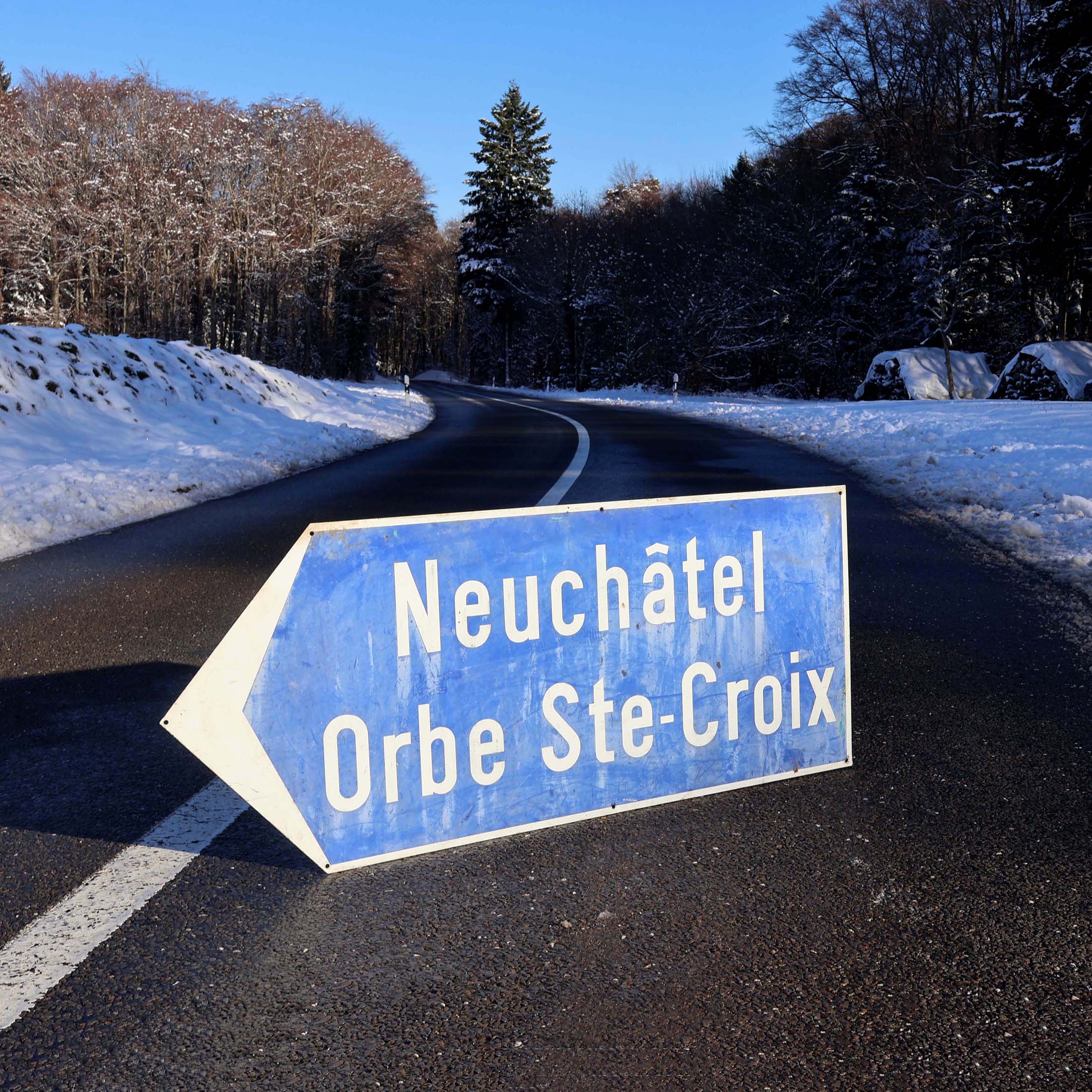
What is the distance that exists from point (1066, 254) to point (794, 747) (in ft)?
109

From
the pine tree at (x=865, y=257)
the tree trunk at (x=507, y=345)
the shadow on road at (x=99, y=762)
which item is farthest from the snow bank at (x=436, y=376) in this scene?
the shadow on road at (x=99, y=762)

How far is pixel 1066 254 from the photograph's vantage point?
31422mm

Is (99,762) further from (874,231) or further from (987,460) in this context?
(874,231)

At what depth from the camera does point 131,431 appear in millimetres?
14086

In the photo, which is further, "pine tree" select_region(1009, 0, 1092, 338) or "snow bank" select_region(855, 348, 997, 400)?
"snow bank" select_region(855, 348, 997, 400)

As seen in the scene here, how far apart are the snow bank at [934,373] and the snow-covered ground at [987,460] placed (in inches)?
305

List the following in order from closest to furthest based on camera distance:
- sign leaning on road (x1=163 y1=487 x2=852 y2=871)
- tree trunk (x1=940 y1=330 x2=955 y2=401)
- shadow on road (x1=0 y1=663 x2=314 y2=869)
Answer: sign leaning on road (x1=163 y1=487 x2=852 y2=871), shadow on road (x1=0 y1=663 x2=314 y2=869), tree trunk (x1=940 y1=330 x2=955 y2=401)

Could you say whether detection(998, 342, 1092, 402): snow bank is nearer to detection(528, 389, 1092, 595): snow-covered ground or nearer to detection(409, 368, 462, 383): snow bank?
detection(528, 389, 1092, 595): snow-covered ground

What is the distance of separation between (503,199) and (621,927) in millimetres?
76372

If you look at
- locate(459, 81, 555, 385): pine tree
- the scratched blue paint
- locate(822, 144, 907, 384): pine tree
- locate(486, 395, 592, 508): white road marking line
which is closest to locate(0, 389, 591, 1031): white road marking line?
the scratched blue paint

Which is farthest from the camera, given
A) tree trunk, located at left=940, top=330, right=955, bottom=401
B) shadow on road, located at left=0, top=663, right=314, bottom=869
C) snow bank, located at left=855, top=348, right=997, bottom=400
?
snow bank, located at left=855, top=348, right=997, bottom=400

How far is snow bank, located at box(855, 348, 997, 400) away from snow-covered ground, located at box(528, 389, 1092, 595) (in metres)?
7.76

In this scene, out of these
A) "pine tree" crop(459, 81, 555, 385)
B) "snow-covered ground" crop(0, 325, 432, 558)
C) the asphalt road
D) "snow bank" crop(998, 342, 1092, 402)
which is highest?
"pine tree" crop(459, 81, 555, 385)

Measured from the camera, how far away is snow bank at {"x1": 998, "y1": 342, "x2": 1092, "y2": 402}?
85.4ft
